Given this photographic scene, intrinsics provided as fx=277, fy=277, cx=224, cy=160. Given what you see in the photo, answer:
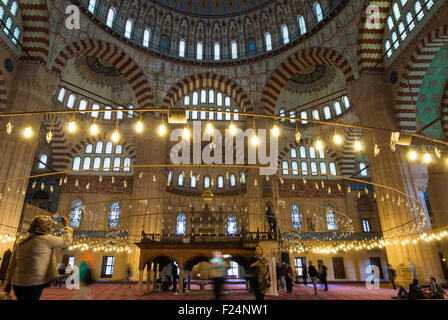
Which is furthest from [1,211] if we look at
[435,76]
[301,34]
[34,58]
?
[435,76]

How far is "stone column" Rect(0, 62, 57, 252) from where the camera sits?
1077cm

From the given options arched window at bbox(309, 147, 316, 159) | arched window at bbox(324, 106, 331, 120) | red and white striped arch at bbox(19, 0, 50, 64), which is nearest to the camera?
red and white striped arch at bbox(19, 0, 50, 64)

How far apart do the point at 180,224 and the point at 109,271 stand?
6216 millimetres

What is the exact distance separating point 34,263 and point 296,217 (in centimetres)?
2172

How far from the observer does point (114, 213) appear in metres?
22.2

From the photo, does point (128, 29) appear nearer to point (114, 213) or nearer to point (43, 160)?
point (43, 160)

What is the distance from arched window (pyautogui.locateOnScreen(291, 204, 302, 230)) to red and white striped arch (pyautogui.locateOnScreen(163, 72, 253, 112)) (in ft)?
30.9

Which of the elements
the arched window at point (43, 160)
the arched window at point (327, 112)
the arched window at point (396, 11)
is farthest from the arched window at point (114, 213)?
the arched window at point (396, 11)

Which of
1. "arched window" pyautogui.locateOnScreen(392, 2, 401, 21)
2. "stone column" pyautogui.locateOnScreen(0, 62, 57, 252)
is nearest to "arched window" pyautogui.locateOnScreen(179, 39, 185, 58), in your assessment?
"stone column" pyautogui.locateOnScreen(0, 62, 57, 252)

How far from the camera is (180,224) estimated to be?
22953 mm

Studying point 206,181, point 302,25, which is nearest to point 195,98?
point 206,181

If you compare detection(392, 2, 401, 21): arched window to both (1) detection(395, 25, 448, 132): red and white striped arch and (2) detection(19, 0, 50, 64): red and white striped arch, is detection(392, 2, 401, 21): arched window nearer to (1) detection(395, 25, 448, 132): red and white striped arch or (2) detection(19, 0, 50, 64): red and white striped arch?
(1) detection(395, 25, 448, 132): red and white striped arch

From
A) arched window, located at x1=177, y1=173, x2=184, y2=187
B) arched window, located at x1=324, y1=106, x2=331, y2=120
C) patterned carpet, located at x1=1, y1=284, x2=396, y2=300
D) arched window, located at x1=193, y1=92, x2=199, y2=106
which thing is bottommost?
patterned carpet, located at x1=1, y1=284, x2=396, y2=300
